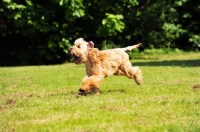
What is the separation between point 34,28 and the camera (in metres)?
23.5

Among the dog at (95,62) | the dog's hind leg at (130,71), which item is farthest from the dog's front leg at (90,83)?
the dog's hind leg at (130,71)

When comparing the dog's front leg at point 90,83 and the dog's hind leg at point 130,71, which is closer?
the dog's front leg at point 90,83

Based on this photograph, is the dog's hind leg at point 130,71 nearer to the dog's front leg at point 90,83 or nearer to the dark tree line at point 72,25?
the dog's front leg at point 90,83

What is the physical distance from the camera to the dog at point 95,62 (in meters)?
9.49

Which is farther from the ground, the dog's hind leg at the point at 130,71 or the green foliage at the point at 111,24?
the green foliage at the point at 111,24

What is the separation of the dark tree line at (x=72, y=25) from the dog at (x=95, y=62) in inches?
484

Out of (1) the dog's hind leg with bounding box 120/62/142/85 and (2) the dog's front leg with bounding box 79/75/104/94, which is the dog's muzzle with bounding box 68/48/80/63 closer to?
(2) the dog's front leg with bounding box 79/75/104/94

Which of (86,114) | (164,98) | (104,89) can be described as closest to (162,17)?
(104,89)

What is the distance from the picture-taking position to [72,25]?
2498 cm

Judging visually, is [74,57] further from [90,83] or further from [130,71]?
[130,71]

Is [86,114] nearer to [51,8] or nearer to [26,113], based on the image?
[26,113]

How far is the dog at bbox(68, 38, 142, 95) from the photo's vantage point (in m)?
9.49

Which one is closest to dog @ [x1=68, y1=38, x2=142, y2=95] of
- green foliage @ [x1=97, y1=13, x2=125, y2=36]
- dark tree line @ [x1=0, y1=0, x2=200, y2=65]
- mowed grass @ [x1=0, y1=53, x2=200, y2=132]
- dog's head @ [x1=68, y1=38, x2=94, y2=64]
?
dog's head @ [x1=68, y1=38, x2=94, y2=64]

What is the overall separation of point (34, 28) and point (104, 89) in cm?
1307
